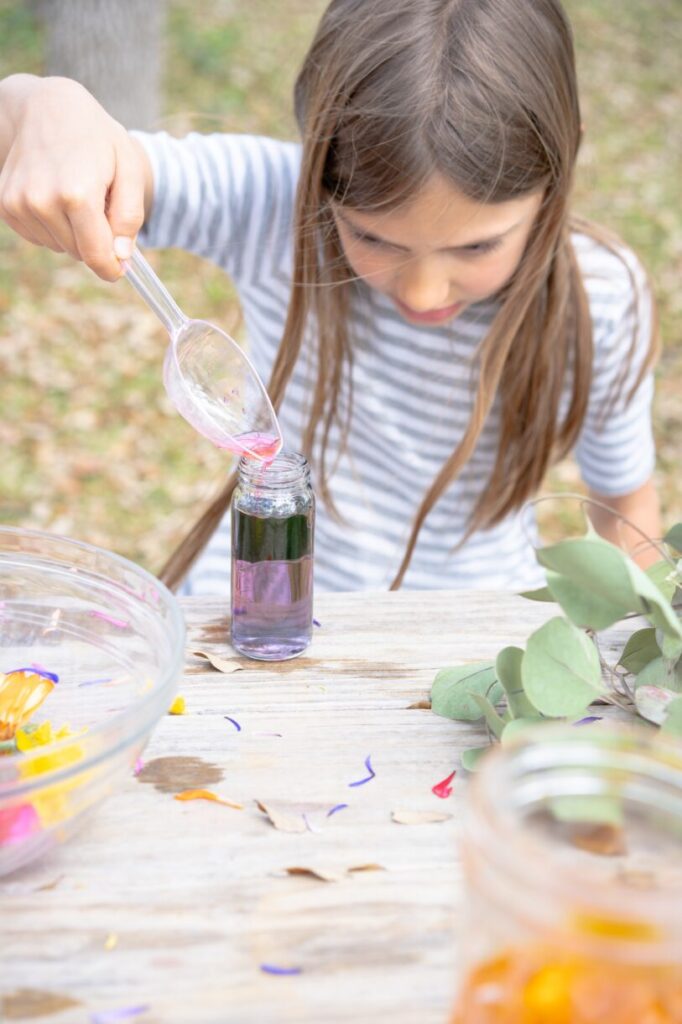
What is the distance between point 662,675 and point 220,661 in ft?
1.01

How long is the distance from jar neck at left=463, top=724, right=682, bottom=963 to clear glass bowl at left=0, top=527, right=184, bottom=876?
0.22 m

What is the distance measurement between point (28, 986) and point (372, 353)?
3.50 ft

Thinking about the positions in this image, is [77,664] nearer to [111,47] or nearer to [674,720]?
[674,720]

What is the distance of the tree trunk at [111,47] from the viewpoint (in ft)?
11.4

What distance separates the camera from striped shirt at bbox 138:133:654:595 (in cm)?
146

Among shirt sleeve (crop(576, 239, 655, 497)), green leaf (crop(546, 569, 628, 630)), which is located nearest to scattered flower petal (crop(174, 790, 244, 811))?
green leaf (crop(546, 569, 628, 630))

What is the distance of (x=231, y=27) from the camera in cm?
461

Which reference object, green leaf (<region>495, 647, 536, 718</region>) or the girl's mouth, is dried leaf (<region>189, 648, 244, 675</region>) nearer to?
green leaf (<region>495, 647, 536, 718</region>)

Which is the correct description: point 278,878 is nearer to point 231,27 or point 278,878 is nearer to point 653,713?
point 653,713

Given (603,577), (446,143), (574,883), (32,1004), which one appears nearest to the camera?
(574,883)

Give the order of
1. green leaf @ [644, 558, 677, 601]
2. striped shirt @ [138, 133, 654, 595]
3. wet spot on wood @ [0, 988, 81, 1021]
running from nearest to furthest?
wet spot on wood @ [0, 988, 81, 1021] < green leaf @ [644, 558, 677, 601] < striped shirt @ [138, 133, 654, 595]

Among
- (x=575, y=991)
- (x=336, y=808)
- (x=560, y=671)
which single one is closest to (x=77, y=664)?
(x=336, y=808)

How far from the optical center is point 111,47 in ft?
11.6

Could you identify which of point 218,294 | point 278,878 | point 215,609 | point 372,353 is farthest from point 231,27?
point 278,878
